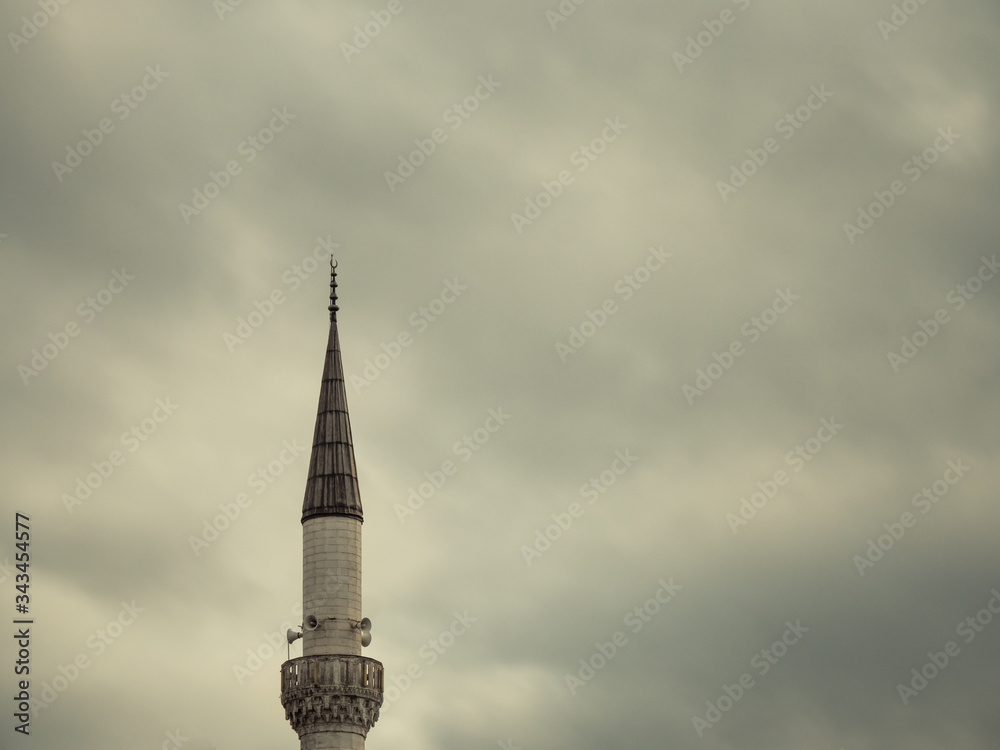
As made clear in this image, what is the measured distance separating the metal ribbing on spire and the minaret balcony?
6614 millimetres

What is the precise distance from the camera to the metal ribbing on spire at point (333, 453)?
98.9 metres

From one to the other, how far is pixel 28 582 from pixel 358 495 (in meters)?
14.8

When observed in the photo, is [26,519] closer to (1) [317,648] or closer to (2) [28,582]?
(2) [28,582]

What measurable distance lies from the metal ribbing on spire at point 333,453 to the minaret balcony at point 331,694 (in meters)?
6.61

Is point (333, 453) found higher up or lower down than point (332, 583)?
higher up

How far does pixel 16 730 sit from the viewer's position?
95.8m

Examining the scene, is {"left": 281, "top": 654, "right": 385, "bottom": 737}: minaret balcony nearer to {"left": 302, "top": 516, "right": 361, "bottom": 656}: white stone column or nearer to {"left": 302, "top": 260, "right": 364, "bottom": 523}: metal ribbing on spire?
{"left": 302, "top": 516, "right": 361, "bottom": 656}: white stone column

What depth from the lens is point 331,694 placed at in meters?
95.9

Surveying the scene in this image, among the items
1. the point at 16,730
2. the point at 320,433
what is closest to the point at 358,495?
the point at 320,433

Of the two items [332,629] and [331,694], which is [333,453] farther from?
[331,694]

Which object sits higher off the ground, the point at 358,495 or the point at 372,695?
the point at 358,495

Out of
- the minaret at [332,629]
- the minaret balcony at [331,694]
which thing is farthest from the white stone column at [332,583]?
the minaret balcony at [331,694]

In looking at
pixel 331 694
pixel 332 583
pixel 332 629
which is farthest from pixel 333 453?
pixel 331 694

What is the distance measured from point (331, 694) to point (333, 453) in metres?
11.2
